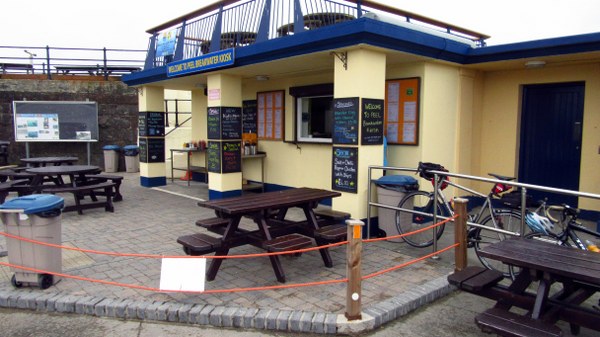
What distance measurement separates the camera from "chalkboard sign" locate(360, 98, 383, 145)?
5.99m

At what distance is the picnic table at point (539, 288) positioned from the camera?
2990 millimetres

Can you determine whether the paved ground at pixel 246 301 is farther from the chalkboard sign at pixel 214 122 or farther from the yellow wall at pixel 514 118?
the chalkboard sign at pixel 214 122

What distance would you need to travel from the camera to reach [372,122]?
20.0 ft

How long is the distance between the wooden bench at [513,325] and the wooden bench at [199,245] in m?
2.52

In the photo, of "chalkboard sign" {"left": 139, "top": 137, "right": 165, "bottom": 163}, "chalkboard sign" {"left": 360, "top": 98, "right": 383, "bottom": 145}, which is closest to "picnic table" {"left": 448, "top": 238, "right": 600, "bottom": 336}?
"chalkboard sign" {"left": 360, "top": 98, "right": 383, "bottom": 145}

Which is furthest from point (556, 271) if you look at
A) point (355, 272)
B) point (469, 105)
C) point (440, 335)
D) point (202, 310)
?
point (469, 105)

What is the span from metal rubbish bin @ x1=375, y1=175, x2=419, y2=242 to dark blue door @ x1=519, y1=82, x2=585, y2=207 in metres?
3.03

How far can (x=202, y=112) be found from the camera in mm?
12023

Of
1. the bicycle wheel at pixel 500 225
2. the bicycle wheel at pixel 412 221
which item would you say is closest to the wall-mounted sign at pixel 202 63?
the bicycle wheel at pixel 412 221

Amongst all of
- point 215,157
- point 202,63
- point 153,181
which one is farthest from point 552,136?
point 153,181

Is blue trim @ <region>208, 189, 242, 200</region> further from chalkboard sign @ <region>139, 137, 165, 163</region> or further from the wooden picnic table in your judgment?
the wooden picnic table

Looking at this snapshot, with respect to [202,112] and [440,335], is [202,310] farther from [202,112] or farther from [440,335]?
[202,112]

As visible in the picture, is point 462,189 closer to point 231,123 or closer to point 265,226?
point 265,226

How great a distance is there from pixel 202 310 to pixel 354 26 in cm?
375
